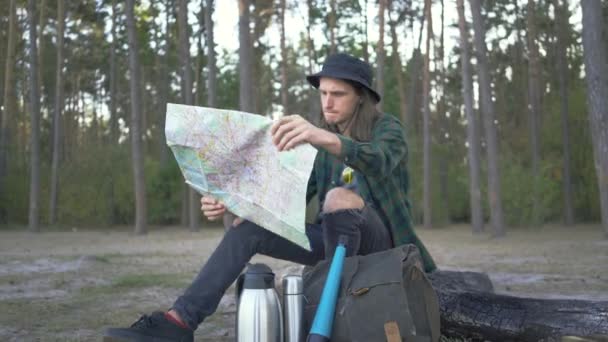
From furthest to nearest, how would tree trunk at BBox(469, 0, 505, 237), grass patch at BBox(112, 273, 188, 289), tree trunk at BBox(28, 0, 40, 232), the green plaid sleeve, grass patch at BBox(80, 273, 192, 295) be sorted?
tree trunk at BBox(28, 0, 40, 232) → tree trunk at BBox(469, 0, 505, 237) → grass patch at BBox(112, 273, 188, 289) → grass patch at BBox(80, 273, 192, 295) → the green plaid sleeve

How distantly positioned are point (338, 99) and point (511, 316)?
1.38 meters

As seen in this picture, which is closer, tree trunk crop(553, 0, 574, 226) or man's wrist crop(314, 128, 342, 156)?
man's wrist crop(314, 128, 342, 156)

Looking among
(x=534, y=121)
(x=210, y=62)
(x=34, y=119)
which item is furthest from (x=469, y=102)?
(x=34, y=119)

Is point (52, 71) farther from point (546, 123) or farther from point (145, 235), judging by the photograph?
point (546, 123)

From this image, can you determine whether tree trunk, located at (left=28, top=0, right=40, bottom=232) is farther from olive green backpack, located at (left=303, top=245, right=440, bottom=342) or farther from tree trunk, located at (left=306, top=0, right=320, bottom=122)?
olive green backpack, located at (left=303, top=245, right=440, bottom=342)

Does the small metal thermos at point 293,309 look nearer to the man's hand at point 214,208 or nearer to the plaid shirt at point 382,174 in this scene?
the man's hand at point 214,208

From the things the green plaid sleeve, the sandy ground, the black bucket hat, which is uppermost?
the black bucket hat

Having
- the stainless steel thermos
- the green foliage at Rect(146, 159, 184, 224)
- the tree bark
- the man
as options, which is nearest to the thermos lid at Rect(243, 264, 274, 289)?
the stainless steel thermos

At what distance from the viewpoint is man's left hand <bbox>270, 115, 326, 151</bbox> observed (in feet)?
9.36

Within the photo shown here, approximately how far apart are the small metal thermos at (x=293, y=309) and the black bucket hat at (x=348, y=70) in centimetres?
92

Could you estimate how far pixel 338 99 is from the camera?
346 centimetres

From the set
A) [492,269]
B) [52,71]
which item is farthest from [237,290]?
[52,71]

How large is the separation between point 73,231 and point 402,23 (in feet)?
51.5

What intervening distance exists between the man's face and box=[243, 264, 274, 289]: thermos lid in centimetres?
79
